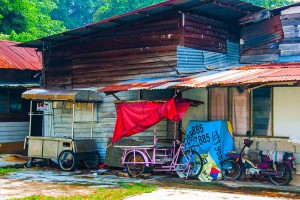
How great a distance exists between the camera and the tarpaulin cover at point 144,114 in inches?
479

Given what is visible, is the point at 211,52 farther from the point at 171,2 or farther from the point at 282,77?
the point at 282,77

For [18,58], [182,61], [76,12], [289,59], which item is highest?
[76,12]

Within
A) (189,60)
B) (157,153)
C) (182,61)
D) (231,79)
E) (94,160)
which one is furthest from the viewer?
(94,160)

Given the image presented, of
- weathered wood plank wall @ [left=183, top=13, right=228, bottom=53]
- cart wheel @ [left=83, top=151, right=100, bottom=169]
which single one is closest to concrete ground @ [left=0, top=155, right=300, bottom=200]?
cart wheel @ [left=83, top=151, right=100, bottom=169]

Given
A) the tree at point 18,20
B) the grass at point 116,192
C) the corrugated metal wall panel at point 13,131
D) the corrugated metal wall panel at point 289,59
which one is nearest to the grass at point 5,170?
the corrugated metal wall panel at point 13,131

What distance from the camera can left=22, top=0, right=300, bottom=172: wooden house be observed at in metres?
12.2

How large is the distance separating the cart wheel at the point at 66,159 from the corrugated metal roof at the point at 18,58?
5831 millimetres

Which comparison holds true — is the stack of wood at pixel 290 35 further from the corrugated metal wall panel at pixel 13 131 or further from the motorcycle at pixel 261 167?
the corrugated metal wall panel at pixel 13 131

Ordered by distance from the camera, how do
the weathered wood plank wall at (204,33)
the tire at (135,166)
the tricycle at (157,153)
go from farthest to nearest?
the weathered wood plank wall at (204,33), the tire at (135,166), the tricycle at (157,153)

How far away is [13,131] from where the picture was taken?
19.2 m

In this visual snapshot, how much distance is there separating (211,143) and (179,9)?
428 cm

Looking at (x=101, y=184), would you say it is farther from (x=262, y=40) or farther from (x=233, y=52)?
(x=262, y=40)

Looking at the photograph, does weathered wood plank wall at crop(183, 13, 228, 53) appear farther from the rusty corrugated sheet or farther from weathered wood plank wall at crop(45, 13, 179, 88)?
the rusty corrugated sheet

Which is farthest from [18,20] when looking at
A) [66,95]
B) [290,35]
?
[290,35]
